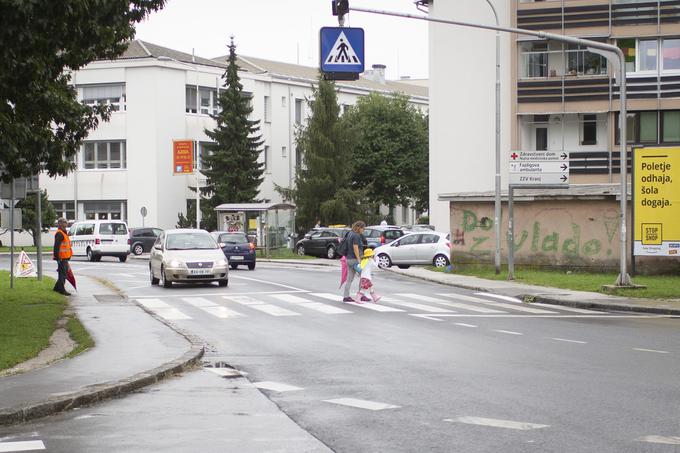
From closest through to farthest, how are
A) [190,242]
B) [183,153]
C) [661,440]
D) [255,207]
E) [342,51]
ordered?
[661,440] < [342,51] < [190,242] < [255,207] < [183,153]

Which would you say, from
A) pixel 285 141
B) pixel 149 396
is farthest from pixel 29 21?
pixel 285 141

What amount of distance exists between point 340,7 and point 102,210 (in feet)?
172

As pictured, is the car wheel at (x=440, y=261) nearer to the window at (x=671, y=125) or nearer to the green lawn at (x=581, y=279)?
the green lawn at (x=581, y=279)

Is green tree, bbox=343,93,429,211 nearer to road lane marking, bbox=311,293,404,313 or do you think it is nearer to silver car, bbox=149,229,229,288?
silver car, bbox=149,229,229,288

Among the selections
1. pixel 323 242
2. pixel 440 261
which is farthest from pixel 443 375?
pixel 323 242

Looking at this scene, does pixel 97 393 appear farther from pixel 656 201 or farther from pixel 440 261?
pixel 440 261

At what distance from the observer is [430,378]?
11.5 m

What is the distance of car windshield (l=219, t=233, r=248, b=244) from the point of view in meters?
41.2

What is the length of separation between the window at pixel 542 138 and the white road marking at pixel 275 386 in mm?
40382

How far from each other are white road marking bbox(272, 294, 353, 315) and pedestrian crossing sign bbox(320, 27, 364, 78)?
15.6ft

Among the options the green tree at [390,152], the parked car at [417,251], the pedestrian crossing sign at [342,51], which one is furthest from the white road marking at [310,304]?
the green tree at [390,152]

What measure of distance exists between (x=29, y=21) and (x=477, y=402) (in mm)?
6581

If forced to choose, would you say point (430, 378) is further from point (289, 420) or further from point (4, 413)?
point (4, 413)

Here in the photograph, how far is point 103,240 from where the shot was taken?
1994 inches
